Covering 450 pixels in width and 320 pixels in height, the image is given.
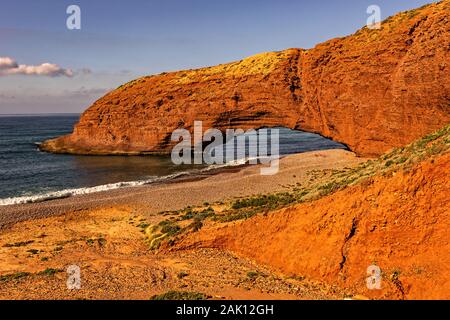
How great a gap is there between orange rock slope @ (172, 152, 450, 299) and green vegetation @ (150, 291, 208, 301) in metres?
4.69

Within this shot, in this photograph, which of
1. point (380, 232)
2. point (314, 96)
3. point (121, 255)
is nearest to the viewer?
point (380, 232)

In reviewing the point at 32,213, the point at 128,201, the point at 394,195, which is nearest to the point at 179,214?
the point at 128,201

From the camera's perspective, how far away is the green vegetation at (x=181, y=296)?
13.1 m

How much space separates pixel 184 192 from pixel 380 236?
23.9 m

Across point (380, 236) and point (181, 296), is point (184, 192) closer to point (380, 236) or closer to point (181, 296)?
point (181, 296)

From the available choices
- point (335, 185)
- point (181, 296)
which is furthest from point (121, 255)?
point (335, 185)

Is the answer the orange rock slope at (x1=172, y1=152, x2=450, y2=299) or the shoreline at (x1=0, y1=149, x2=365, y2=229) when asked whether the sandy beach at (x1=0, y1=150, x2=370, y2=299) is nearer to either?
the shoreline at (x1=0, y1=149, x2=365, y2=229)

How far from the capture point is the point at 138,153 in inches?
2409

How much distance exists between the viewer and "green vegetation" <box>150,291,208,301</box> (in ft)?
43.0

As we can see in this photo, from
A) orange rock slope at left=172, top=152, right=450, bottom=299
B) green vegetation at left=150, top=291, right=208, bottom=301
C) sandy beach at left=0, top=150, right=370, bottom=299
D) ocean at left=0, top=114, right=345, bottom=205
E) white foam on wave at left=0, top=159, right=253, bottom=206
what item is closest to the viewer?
green vegetation at left=150, top=291, right=208, bottom=301

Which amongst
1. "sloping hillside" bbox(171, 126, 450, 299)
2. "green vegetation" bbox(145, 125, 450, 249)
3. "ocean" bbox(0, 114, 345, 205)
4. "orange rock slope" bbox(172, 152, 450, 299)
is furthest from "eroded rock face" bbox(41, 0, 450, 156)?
"orange rock slope" bbox(172, 152, 450, 299)

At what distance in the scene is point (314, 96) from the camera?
44.5 m
